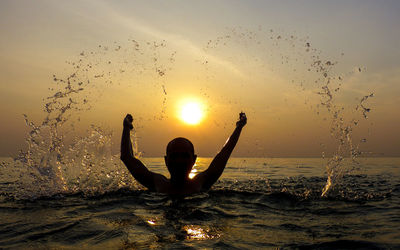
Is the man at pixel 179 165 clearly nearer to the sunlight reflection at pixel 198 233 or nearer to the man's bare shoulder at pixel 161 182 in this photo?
the man's bare shoulder at pixel 161 182

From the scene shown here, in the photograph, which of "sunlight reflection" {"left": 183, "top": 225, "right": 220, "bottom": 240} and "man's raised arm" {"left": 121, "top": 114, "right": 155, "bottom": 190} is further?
"man's raised arm" {"left": 121, "top": 114, "right": 155, "bottom": 190}

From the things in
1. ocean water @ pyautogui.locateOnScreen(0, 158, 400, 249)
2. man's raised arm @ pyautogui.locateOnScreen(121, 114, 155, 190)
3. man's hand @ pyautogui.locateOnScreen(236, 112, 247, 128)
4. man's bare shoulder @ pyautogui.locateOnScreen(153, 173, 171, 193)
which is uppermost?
man's hand @ pyautogui.locateOnScreen(236, 112, 247, 128)

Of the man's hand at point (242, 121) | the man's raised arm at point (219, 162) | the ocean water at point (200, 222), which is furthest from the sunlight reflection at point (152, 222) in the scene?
the man's hand at point (242, 121)

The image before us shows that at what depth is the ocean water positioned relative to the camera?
11.1 ft

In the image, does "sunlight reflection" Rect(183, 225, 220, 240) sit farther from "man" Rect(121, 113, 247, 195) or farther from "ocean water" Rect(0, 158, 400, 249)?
"man" Rect(121, 113, 247, 195)

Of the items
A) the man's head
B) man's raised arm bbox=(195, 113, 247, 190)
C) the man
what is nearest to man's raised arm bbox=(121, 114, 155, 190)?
the man

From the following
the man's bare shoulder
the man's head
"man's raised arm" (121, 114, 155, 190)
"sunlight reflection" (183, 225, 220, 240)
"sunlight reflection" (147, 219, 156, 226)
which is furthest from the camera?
the man's bare shoulder

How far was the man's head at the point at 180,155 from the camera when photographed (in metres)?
4.73

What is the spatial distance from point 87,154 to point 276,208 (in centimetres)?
707

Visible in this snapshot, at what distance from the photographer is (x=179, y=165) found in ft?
15.6

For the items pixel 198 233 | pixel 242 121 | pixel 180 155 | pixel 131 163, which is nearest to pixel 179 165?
pixel 180 155

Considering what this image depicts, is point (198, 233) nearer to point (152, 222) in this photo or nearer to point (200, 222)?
point (200, 222)

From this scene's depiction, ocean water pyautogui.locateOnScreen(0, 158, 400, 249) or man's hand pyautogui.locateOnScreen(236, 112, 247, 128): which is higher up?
man's hand pyautogui.locateOnScreen(236, 112, 247, 128)

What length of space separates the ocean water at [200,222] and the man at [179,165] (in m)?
0.39
